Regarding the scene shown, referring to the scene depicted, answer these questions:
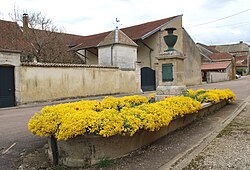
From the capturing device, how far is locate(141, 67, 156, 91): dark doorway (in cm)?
2209

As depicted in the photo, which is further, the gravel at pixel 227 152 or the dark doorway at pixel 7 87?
the dark doorway at pixel 7 87

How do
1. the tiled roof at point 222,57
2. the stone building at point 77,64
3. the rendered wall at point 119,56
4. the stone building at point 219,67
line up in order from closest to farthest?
the stone building at point 77,64, the rendered wall at point 119,56, the stone building at point 219,67, the tiled roof at point 222,57

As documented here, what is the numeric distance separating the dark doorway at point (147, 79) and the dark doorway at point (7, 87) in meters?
11.8

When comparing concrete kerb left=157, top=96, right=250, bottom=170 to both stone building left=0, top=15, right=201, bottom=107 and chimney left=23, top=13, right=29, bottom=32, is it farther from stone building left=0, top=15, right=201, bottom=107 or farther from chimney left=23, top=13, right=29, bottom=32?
chimney left=23, top=13, right=29, bottom=32

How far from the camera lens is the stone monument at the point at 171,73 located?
8047 mm

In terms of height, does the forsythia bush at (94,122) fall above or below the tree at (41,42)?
below

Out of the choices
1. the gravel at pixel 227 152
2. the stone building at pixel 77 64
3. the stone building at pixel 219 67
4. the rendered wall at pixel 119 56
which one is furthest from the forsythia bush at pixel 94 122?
the stone building at pixel 219 67

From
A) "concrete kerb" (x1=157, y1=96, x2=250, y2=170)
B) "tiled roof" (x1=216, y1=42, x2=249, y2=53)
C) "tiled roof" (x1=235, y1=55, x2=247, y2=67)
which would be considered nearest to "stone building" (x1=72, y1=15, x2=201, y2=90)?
"concrete kerb" (x1=157, y1=96, x2=250, y2=170)

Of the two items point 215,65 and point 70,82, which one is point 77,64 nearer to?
point 70,82

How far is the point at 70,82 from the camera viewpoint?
50.8ft

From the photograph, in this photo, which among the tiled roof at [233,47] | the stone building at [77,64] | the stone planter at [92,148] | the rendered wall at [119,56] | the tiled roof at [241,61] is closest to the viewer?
the stone planter at [92,148]

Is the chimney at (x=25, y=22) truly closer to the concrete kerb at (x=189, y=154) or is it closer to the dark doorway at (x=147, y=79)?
the dark doorway at (x=147, y=79)

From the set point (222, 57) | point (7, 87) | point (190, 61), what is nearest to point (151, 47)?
point (190, 61)

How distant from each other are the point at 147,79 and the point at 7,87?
1294cm
